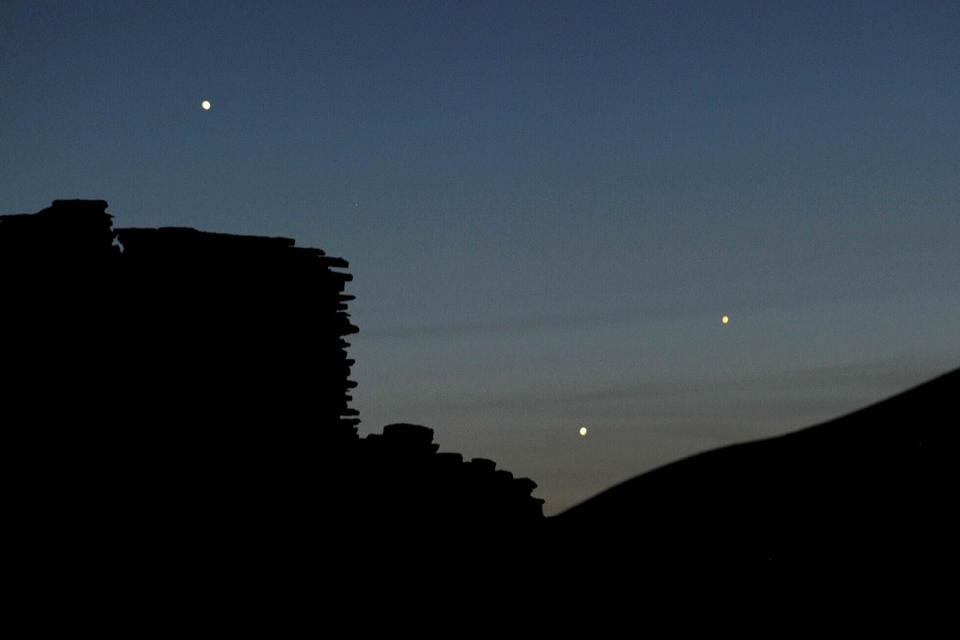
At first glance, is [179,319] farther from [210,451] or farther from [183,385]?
[210,451]

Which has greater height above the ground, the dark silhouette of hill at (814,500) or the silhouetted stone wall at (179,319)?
the silhouetted stone wall at (179,319)

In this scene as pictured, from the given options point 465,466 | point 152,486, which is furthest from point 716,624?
point 152,486

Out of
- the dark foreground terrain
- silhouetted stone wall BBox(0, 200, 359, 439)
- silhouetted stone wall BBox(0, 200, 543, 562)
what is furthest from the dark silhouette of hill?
silhouetted stone wall BBox(0, 200, 359, 439)

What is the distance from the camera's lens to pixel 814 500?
35719mm

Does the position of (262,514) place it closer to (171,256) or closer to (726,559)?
(171,256)

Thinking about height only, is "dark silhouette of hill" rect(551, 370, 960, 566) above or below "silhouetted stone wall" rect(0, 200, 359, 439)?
below

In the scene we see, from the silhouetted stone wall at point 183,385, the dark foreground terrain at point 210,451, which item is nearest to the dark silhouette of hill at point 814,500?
the dark foreground terrain at point 210,451

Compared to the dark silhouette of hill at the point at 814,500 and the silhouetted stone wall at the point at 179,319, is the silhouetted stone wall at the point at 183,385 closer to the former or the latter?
the silhouetted stone wall at the point at 179,319

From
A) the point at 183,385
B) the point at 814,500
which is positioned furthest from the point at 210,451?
the point at 814,500

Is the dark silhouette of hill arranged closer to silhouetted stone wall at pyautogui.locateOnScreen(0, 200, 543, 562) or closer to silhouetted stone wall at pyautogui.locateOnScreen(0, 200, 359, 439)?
silhouetted stone wall at pyautogui.locateOnScreen(0, 200, 543, 562)

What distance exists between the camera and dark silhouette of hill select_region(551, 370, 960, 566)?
105 feet

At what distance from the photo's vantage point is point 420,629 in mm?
24422

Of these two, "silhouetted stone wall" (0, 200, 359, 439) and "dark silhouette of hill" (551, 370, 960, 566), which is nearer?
"silhouetted stone wall" (0, 200, 359, 439)

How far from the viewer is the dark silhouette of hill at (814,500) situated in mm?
32125
